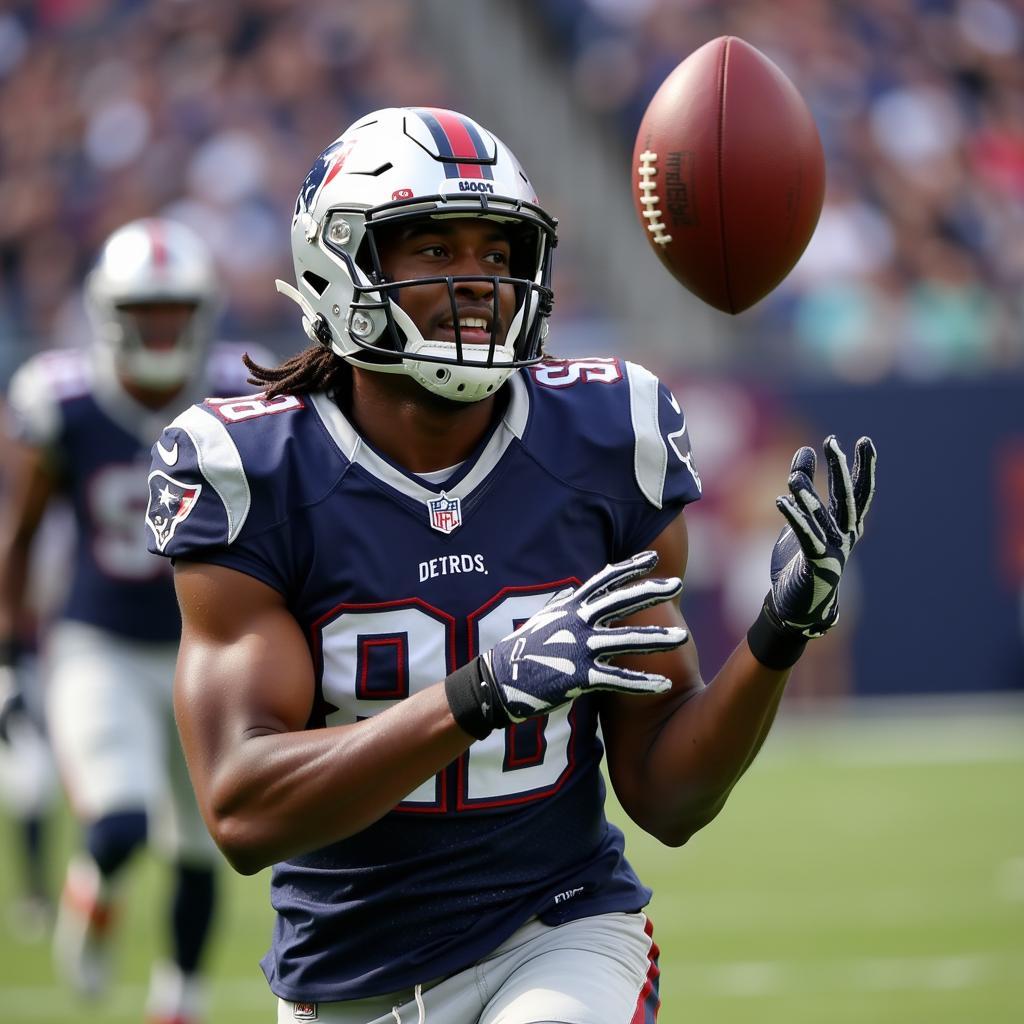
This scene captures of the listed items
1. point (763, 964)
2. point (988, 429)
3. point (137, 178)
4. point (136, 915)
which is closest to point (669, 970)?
point (763, 964)

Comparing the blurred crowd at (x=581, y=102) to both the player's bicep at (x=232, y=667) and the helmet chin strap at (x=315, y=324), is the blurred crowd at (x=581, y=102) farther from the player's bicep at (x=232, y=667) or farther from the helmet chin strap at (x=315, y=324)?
the player's bicep at (x=232, y=667)

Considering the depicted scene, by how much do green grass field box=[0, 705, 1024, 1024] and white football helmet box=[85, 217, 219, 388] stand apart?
5.94ft

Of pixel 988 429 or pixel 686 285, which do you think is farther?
A: pixel 988 429

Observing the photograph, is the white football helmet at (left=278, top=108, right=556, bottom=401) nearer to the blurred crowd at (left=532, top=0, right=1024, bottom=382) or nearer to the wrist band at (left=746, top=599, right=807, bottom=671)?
the wrist band at (left=746, top=599, right=807, bottom=671)

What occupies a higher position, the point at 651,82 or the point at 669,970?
the point at 651,82

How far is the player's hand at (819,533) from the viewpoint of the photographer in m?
2.41

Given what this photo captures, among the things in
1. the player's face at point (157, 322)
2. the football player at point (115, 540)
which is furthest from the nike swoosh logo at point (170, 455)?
the player's face at point (157, 322)

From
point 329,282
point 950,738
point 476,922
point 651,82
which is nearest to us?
point 476,922

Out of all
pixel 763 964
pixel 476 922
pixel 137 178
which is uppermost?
pixel 137 178

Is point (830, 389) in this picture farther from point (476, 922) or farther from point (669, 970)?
point (476, 922)

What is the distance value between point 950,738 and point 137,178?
581cm

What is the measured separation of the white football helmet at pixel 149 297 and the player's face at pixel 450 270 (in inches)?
106

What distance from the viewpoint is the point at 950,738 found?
999cm

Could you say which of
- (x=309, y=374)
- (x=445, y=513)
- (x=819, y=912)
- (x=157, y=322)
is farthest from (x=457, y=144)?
(x=819, y=912)
